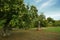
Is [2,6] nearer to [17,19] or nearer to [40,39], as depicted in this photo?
[17,19]

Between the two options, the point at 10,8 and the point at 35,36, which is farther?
the point at 35,36

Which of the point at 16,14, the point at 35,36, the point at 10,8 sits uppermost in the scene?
the point at 10,8

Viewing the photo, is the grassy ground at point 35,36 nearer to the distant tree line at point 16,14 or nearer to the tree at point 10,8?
the distant tree line at point 16,14

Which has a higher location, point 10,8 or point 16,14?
point 10,8

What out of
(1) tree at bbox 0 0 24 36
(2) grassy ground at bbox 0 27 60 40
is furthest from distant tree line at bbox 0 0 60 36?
(2) grassy ground at bbox 0 27 60 40

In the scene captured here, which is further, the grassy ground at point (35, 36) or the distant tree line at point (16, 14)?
the grassy ground at point (35, 36)

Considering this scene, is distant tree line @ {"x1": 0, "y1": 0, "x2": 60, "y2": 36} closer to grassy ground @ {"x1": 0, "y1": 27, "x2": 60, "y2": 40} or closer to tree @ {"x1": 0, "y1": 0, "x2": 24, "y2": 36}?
tree @ {"x1": 0, "y1": 0, "x2": 24, "y2": 36}

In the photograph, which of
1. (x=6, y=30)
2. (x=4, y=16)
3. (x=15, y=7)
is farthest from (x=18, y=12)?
(x=6, y=30)

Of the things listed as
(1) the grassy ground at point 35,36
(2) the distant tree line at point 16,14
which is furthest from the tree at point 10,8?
(1) the grassy ground at point 35,36

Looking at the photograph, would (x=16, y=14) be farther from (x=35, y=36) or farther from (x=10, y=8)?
(x=35, y=36)

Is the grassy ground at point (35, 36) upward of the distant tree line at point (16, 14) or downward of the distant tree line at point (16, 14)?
downward

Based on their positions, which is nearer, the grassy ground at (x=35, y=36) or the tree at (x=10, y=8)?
the tree at (x=10, y=8)

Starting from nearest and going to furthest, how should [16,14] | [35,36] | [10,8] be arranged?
1. [10,8]
2. [16,14]
3. [35,36]

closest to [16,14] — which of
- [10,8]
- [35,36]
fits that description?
[10,8]
